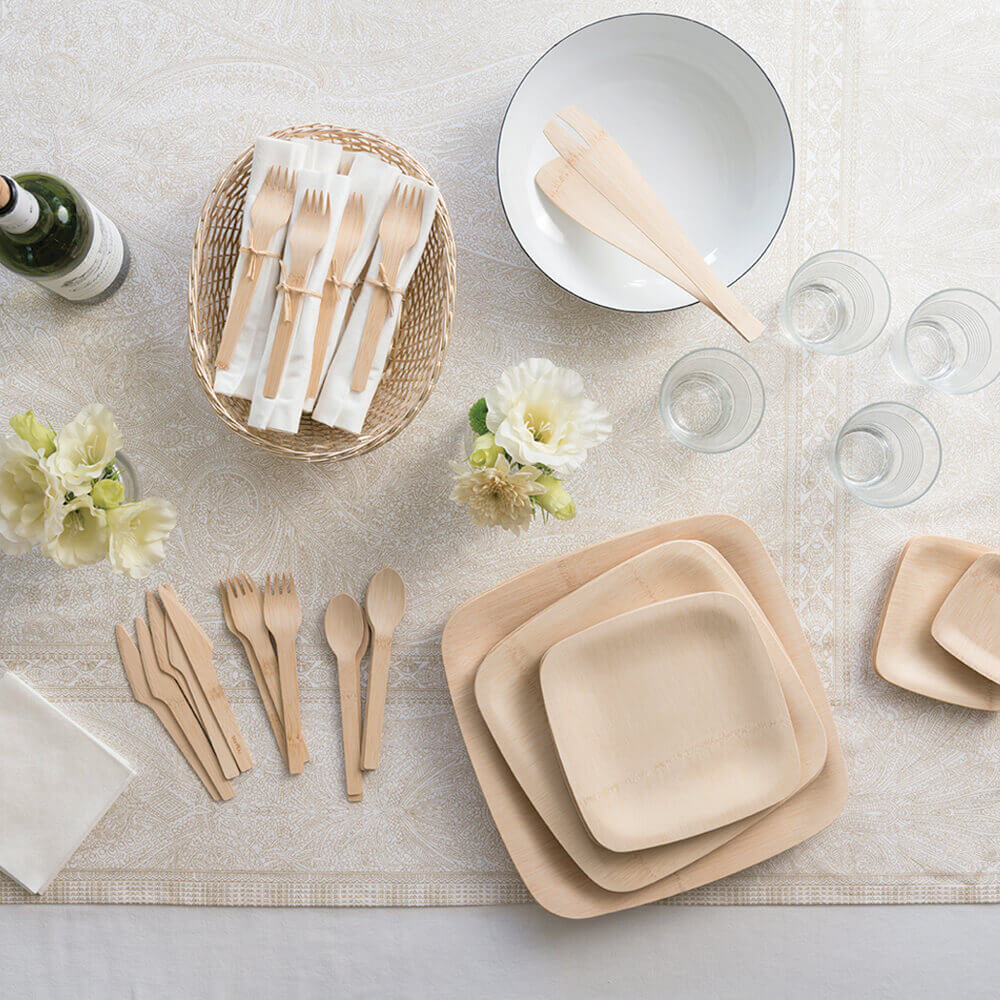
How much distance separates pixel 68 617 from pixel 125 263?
0.36m

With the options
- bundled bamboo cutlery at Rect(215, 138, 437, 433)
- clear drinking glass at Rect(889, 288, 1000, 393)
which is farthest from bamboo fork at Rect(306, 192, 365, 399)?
clear drinking glass at Rect(889, 288, 1000, 393)

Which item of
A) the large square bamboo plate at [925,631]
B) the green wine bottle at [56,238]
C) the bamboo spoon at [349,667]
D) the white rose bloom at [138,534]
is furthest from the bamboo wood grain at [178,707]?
the large square bamboo plate at [925,631]

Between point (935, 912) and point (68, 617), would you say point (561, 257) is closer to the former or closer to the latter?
point (68, 617)

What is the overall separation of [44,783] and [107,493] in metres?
0.39

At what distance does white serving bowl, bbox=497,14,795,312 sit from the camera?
774 millimetres

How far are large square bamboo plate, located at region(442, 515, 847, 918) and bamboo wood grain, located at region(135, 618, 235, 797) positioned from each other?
0.85 feet

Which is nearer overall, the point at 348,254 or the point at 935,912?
the point at 348,254

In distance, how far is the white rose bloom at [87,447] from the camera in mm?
589

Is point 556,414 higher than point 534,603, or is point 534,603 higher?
point 556,414

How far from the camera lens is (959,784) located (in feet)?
2.74

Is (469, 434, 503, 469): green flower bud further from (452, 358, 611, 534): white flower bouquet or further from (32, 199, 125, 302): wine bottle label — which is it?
(32, 199, 125, 302): wine bottle label

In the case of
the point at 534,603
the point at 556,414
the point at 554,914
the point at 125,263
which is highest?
the point at 556,414

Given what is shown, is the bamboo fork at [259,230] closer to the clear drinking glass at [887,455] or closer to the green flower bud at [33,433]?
the green flower bud at [33,433]

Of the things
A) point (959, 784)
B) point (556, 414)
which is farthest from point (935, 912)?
point (556, 414)
